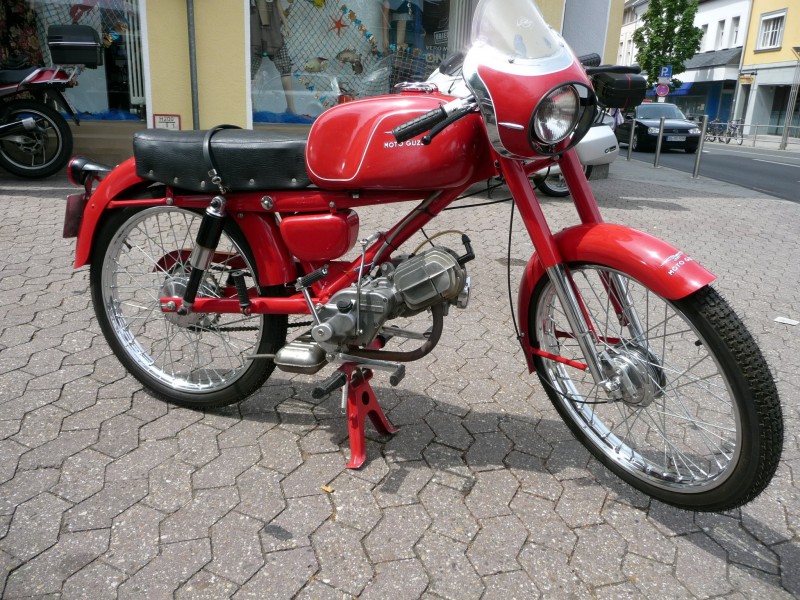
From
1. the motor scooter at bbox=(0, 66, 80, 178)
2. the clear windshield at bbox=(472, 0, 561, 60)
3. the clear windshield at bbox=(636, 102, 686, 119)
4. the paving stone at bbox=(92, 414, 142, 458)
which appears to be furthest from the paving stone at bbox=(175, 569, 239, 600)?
the clear windshield at bbox=(636, 102, 686, 119)

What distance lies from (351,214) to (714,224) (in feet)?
21.2

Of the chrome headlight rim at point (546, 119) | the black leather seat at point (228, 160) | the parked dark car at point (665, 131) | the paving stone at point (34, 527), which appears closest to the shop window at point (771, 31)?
the parked dark car at point (665, 131)

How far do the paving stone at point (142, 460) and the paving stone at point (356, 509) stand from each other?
70 cm

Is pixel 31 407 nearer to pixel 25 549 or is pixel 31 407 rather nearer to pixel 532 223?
pixel 25 549

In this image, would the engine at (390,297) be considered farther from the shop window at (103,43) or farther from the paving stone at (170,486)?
the shop window at (103,43)

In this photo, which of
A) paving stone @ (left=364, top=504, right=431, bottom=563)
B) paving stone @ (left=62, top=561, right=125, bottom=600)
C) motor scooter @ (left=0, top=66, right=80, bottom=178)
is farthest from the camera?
motor scooter @ (left=0, top=66, right=80, bottom=178)

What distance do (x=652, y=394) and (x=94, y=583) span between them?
1799 mm

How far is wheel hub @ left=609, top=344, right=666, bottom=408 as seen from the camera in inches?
88.4

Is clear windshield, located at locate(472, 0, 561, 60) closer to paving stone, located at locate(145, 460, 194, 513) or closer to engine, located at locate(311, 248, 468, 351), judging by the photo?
engine, located at locate(311, 248, 468, 351)

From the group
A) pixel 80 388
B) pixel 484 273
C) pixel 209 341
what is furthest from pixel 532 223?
pixel 484 273

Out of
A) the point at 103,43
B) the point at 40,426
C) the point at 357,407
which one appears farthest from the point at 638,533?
the point at 103,43

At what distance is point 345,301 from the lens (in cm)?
244

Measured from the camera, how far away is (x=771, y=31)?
123ft

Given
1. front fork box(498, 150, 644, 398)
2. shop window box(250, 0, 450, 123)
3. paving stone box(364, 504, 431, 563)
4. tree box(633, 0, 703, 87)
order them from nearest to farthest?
1. paving stone box(364, 504, 431, 563)
2. front fork box(498, 150, 644, 398)
3. shop window box(250, 0, 450, 123)
4. tree box(633, 0, 703, 87)
